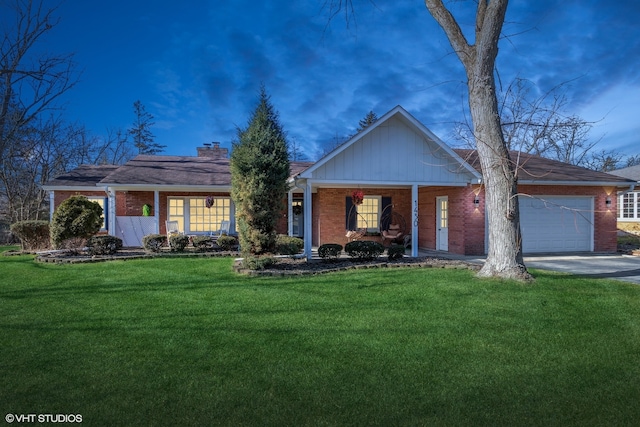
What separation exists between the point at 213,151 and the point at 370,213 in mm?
11047

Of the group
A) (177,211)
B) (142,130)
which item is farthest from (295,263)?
(142,130)

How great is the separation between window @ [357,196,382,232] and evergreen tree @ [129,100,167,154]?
3304cm

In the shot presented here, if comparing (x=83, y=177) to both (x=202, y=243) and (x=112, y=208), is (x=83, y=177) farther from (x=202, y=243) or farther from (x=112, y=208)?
(x=202, y=243)

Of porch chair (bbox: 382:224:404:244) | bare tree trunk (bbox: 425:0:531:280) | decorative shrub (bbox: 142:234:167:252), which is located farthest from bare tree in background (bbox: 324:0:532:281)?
decorative shrub (bbox: 142:234:167:252)

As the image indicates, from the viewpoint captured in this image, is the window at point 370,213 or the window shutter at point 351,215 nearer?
the window shutter at point 351,215

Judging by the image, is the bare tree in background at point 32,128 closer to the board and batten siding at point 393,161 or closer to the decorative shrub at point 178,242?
the decorative shrub at point 178,242

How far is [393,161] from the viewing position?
41.0 feet

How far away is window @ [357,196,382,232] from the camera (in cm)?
1578

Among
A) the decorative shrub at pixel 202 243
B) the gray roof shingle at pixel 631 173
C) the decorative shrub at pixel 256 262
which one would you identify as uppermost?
the gray roof shingle at pixel 631 173

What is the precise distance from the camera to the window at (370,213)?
15781 millimetres

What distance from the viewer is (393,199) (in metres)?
16.0

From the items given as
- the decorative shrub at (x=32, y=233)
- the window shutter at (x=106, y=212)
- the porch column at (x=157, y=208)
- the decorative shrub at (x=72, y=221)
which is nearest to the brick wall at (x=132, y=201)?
the porch column at (x=157, y=208)

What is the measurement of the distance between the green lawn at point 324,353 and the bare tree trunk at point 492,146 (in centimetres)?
80

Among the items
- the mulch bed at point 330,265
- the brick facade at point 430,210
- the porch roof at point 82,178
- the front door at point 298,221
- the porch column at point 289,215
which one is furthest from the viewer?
the front door at point 298,221
